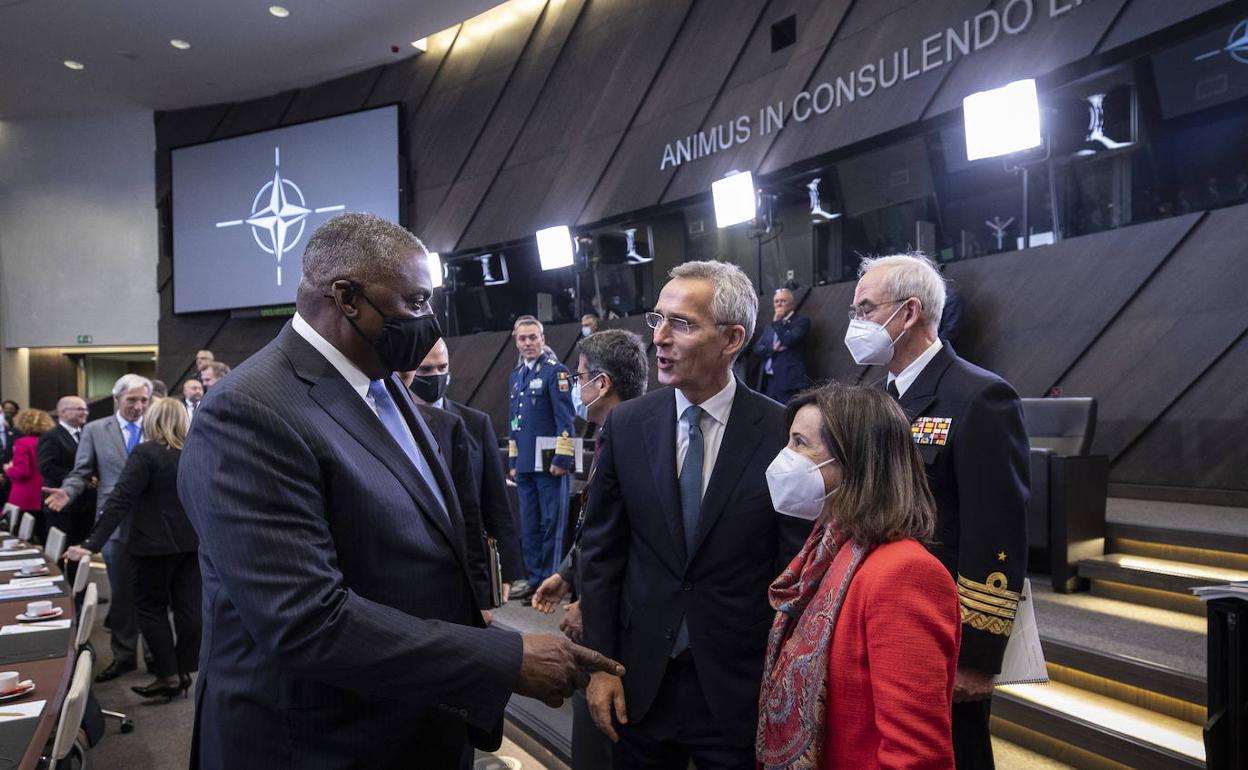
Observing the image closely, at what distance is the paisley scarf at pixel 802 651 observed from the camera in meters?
1.26

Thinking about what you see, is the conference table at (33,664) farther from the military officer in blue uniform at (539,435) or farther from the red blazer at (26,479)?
the red blazer at (26,479)

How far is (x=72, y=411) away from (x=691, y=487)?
6.56m

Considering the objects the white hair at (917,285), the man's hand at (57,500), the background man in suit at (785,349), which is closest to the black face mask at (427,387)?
the white hair at (917,285)

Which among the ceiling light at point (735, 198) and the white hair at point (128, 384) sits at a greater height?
the ceiling light at point (735, 198)

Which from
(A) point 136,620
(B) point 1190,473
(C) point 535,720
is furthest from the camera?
(B) point 1190,473

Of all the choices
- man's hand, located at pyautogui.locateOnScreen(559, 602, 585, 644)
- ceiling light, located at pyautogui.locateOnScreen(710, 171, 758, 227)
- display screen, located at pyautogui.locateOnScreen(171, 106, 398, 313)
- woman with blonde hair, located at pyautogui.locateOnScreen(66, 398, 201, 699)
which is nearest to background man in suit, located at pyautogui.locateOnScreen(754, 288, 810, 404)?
ceiling light, located at pyautogui.locateOnScreen(710, 171, 758, 227)

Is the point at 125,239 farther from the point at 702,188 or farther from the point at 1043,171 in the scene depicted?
the point at 1043,171

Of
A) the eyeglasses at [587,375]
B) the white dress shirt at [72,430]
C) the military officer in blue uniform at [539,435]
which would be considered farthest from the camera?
the white dress shirt at [72,430]

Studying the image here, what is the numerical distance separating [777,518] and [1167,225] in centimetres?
474

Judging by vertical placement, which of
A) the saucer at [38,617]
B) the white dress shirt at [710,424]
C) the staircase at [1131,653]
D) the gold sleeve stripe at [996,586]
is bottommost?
the staircase at [1131,653]

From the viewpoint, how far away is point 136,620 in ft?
14.9

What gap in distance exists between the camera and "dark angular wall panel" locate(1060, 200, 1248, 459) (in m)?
4.67

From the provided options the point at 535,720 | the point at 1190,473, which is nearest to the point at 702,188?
the point at 1190,473

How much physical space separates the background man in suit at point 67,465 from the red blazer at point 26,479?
94 millimetres
